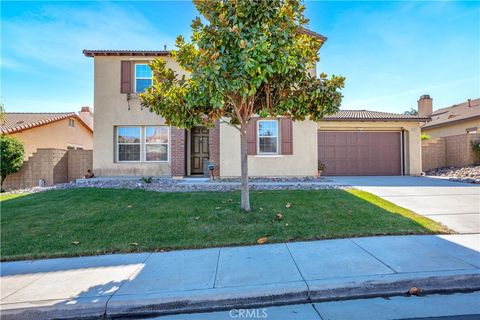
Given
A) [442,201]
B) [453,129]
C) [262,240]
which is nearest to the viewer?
[262,240]

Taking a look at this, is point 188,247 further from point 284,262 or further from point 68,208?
point 68,208

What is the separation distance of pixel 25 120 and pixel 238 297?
21392 mm

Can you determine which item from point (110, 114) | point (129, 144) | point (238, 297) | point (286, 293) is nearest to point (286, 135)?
point (129, 144)

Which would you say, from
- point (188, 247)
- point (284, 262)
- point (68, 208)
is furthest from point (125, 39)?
point (284, 262)

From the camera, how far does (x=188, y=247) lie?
4.25 metres

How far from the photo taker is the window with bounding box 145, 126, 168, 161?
1156cm

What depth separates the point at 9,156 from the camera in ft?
35.4

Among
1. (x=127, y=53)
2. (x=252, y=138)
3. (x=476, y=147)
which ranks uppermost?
(x=127, y=53)

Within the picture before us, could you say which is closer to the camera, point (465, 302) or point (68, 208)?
point (465, 302)

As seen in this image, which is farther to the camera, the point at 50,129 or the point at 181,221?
the point at 50,129

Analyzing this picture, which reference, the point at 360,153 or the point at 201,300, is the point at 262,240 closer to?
the point at 201,300

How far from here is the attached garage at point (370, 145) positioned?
41.9 ft

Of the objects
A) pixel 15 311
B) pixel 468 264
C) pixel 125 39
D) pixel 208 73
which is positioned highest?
pixel 125 39

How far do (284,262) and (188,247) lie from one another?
68.1 inches
